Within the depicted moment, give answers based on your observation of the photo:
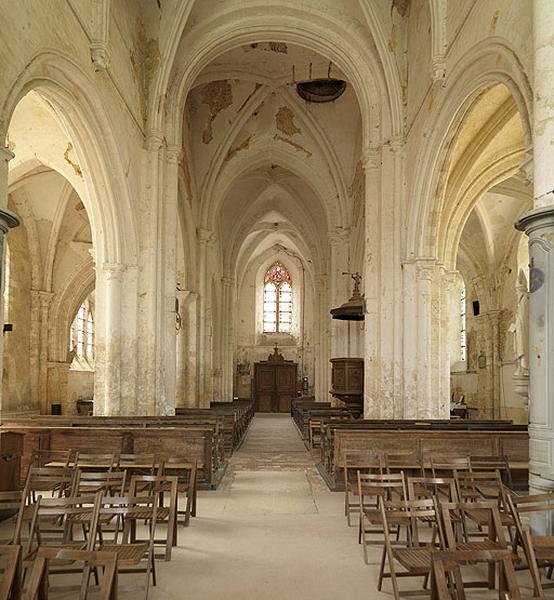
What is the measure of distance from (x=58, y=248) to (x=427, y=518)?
20.1 m

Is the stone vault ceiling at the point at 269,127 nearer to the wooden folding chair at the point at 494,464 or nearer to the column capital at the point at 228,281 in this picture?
the column capital at the point at 228,281

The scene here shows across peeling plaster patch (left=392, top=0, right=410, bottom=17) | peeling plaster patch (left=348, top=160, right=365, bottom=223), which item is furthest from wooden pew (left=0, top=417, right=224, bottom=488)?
peeling plaster patch (left=348, top=160, right=365, bottom=223)

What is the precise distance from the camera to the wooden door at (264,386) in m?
37.5

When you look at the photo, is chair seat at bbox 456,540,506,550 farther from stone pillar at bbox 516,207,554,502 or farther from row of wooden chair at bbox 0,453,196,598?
row of wooden chair at bbox 0,453,196,598

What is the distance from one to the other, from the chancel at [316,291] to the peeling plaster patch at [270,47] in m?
0.08

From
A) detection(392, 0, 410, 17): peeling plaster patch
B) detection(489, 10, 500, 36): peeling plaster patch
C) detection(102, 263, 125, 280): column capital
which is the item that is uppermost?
detection(392, 0, 410, 17): peeling plaster patch

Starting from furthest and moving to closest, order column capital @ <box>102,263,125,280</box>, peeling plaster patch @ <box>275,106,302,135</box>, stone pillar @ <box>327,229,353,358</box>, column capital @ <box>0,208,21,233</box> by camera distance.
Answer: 1. stone pillar @ <box>327,229,353,358</box>
2. peeling plaster patch @ <box>275,106,302,135</box>
3. column capital @ <box>102,263,125,280</box>
4. column capital @ <box>0,208,21,233</box>

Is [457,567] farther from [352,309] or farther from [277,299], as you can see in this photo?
[277,299]

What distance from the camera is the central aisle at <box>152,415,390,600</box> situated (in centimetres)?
534

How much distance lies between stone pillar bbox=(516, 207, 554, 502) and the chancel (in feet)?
0.08

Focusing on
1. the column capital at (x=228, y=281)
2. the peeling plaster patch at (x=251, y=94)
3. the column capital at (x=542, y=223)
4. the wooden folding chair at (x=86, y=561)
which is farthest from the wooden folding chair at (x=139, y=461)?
the column capital at (x=228, y=281)

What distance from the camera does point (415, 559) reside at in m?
4.79

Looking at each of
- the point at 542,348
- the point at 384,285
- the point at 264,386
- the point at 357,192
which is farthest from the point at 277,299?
the point at 542,348

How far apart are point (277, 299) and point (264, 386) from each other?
20.6 ft
